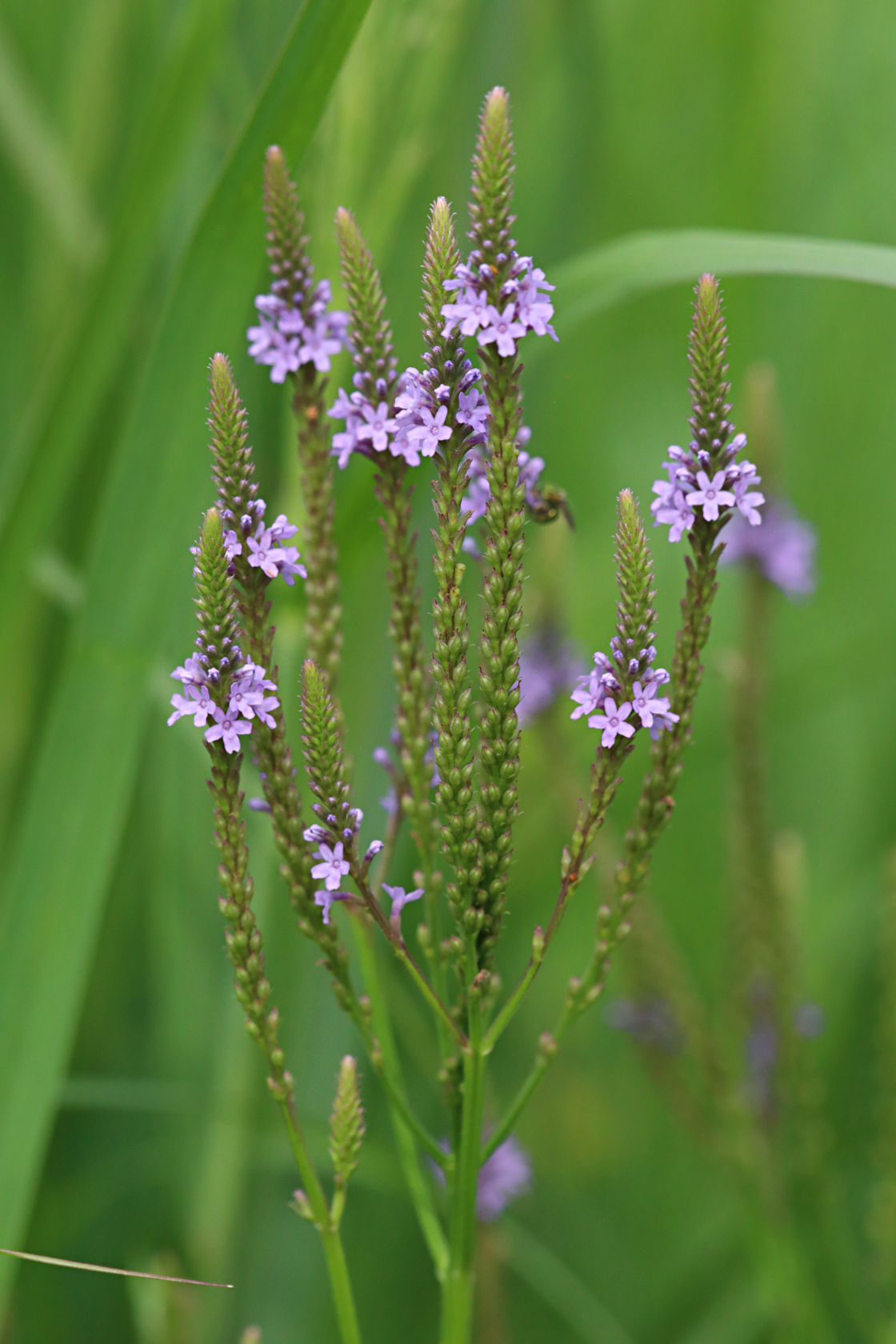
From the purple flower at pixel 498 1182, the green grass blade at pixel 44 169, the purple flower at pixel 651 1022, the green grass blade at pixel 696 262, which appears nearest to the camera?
the green grass blade at pixel 696 262

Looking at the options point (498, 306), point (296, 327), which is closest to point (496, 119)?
point (498, 306)

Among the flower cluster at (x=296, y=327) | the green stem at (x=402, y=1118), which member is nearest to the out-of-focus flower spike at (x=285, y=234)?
the flower cluster at (x=296, y=327)

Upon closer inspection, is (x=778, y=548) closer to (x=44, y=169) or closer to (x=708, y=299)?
(x=708, y=299)

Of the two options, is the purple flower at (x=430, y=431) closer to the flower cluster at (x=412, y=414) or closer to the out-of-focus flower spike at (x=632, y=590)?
the flower cluster at (x=412, y=414)

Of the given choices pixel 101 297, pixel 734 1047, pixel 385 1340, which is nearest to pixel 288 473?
pixel 101 297

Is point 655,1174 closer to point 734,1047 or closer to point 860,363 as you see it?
point 734,1047

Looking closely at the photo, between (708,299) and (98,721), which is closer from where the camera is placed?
(708,299)
